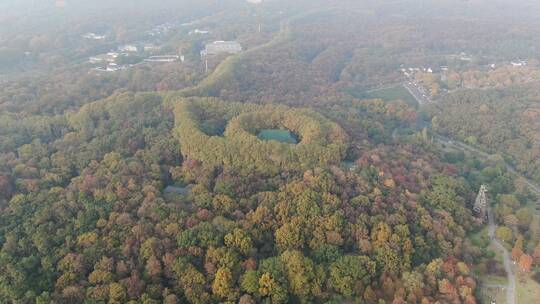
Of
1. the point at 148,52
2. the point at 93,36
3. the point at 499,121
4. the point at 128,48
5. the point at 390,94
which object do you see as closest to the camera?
the point at 499,121

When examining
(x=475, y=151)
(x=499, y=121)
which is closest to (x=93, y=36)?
(x=475, y=151)

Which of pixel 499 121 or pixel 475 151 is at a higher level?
pixel 499 121

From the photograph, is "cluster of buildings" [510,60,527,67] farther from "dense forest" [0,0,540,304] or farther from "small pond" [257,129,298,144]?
"small pond" [257,129,298,144]

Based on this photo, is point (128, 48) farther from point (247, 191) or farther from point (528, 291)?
point (528, 291)

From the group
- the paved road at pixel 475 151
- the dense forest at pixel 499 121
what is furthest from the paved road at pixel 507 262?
the dense forest at pixel 499 121

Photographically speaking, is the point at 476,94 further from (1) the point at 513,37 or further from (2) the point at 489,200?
(1) the point at 513,37

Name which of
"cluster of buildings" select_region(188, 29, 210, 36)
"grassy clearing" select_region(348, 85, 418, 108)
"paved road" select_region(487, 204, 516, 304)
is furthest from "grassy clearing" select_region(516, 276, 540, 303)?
"cluster of buildings" select_region(188, 29, 210, 36)

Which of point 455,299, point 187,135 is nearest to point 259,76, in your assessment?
point 187,135

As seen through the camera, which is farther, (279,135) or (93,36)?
(93,36)
